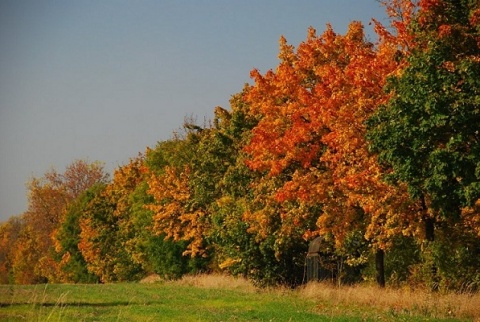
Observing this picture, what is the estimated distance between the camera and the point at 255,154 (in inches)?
1575

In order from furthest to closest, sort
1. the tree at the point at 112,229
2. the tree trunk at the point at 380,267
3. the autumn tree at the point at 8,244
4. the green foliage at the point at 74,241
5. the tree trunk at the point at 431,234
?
1. the autumn tree at the point at 8,244
2. the green foliage at the point at 74,241
3. the tree at the point at 112,229
4. the tree trunk at the point at 380,267
5. the tree trunk at the point at 431,234

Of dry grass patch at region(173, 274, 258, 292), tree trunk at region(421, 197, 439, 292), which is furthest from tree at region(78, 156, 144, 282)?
tree trunk at region(421, 197, 439, 292)

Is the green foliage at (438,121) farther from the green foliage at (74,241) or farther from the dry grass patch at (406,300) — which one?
the green foliage at (74,241)

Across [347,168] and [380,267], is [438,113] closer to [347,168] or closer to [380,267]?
[347,168]

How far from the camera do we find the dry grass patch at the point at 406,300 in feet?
89.6

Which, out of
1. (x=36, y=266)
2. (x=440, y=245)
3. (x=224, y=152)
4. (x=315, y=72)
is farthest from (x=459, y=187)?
(x=36, y=266)

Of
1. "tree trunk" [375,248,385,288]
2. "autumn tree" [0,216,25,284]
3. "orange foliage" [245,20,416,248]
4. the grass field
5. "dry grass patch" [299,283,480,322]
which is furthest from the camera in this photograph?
"autumn tree" [0,216,25,284]

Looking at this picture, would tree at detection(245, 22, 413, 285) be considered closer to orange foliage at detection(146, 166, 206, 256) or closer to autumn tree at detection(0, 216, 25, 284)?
orange foliage at detection(146, 166, 206, 256)

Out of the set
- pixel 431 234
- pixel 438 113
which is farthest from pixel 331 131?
pixel 438 113

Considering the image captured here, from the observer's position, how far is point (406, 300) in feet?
100

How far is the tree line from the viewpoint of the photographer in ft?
85.6

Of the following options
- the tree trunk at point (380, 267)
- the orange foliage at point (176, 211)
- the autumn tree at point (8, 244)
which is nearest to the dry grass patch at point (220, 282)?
the orange foliage at point (176, 211)

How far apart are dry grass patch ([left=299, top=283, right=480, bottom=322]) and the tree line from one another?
1.84 metres

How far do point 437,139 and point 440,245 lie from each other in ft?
25.2
